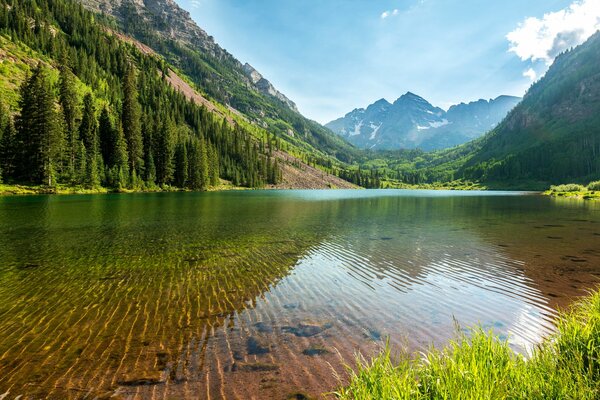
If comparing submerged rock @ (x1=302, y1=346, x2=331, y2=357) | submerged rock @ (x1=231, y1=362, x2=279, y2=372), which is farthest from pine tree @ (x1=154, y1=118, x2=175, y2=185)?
submerged rock @ (x1=231, y1=362, x2=279, y2=372)

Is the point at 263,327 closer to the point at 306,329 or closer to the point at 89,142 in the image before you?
the point at 306,329

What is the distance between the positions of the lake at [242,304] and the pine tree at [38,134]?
248 feet

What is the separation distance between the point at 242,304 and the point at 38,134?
10970cm

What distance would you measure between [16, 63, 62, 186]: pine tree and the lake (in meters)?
75.6

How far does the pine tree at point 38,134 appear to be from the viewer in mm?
89188

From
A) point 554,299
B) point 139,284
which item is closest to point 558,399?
point 554,299

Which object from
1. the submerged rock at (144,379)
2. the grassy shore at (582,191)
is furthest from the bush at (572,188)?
the submerged rock at (144,379)

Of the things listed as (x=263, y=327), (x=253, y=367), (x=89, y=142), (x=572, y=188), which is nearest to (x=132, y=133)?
(x=89, y=142)

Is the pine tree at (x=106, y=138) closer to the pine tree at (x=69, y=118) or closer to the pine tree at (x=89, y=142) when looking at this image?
the pine tree at (x=89, y=142)

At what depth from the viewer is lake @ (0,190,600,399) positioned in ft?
28.6

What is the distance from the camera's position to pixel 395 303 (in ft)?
48.2

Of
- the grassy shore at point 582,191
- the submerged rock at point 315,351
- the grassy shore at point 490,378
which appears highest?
the grassy shore at point 582,191

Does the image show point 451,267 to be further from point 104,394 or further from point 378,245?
point 104,394

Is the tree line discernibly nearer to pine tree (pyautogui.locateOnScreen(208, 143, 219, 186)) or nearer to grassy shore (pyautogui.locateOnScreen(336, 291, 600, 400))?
pine tree (pyautogui.locateOnScreen(208, 143, 219, 186))
